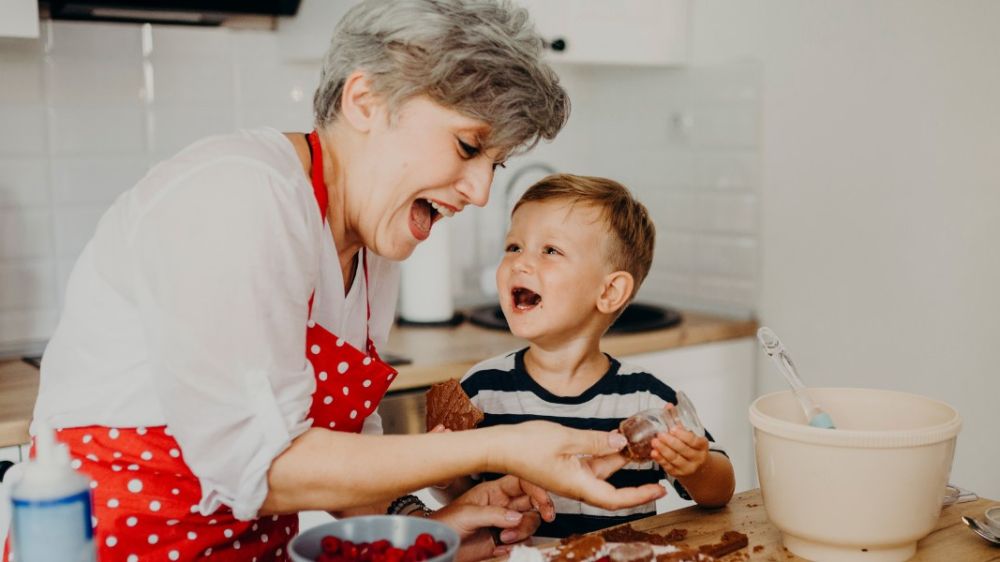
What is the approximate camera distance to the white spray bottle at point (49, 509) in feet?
2.93

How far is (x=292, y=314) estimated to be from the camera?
45.6 inches

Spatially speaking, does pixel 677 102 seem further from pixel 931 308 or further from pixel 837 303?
pixel 931 308

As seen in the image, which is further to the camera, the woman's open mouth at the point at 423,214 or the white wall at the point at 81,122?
the white wall at the point at 81,122

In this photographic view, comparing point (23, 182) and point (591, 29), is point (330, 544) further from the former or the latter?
point (591, 29)

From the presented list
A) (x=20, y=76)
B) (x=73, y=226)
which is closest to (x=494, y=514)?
(x=73, y=226)

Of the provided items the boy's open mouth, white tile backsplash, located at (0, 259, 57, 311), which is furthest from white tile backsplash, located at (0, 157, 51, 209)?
the boy's open mouth

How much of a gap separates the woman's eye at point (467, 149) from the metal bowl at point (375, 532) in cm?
47

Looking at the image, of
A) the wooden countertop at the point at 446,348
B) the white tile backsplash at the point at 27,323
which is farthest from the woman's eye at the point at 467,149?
the white tile backsplash at the point at 27,323

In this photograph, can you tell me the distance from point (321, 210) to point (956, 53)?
1.64 m

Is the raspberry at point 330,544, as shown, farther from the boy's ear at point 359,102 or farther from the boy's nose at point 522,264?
the boy's nose at point 522,264

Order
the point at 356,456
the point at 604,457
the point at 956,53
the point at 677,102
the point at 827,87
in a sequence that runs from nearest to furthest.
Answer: the point at 356,456
the point at 604,457
the point at 956,53
the point at 827,87
the point at 677,102

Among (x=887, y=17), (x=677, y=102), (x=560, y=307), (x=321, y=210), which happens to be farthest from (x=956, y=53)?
(x=321, y=210)

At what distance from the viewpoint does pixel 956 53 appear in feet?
7.61

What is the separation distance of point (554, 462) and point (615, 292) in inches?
22.2
